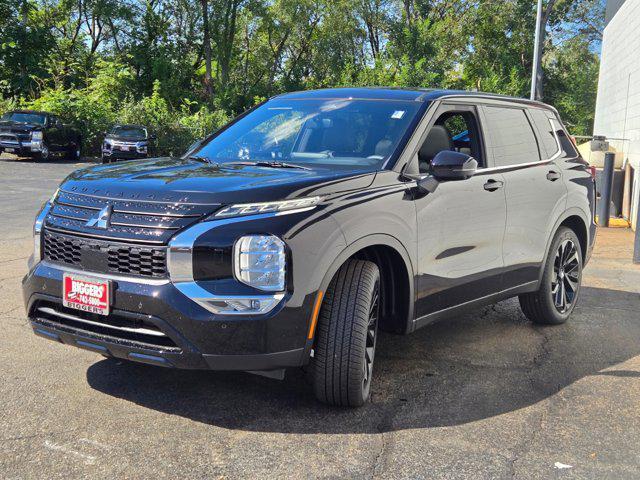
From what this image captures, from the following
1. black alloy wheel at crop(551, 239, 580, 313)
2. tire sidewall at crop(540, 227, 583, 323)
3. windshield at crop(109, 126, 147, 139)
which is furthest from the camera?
windshield at crop(109, 126, 147, 139)

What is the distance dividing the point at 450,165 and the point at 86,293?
2156 mm

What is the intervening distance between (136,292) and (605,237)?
9767 millimetres

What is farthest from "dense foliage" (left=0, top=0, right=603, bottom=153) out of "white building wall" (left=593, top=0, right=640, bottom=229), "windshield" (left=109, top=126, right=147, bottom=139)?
"white building wall" (left=593, top=0, right=640, bottom=229)

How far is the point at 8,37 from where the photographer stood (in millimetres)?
36594

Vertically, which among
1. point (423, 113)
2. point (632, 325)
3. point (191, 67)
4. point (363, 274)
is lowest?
point (632, 325)

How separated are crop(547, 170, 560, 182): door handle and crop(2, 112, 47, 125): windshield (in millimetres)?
23094

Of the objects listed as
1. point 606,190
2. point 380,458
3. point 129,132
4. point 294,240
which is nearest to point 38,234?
point 294,240

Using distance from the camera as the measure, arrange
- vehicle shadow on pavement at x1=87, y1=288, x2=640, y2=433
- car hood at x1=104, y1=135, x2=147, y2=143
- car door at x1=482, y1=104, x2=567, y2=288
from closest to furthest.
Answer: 1. vehicle shadow on pavement at x1=87, y1=288, x2=640, y2=433
2. car door at x1=482, y1=104, x2=567, y2=288
3. car hood at x1=104, y1=135, x2=147, y2=143

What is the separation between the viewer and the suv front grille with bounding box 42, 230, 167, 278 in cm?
349

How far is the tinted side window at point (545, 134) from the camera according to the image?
19.0ft

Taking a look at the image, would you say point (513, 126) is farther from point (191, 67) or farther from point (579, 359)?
point (191, 67)

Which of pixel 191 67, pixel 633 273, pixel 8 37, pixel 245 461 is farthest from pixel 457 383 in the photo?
pixel 191 67

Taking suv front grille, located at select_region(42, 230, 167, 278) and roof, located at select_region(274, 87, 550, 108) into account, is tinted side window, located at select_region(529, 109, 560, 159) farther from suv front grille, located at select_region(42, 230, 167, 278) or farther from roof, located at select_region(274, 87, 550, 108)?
suv front grille, located at select_region(42, 230, 167, 278)

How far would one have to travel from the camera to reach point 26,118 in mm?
25344
